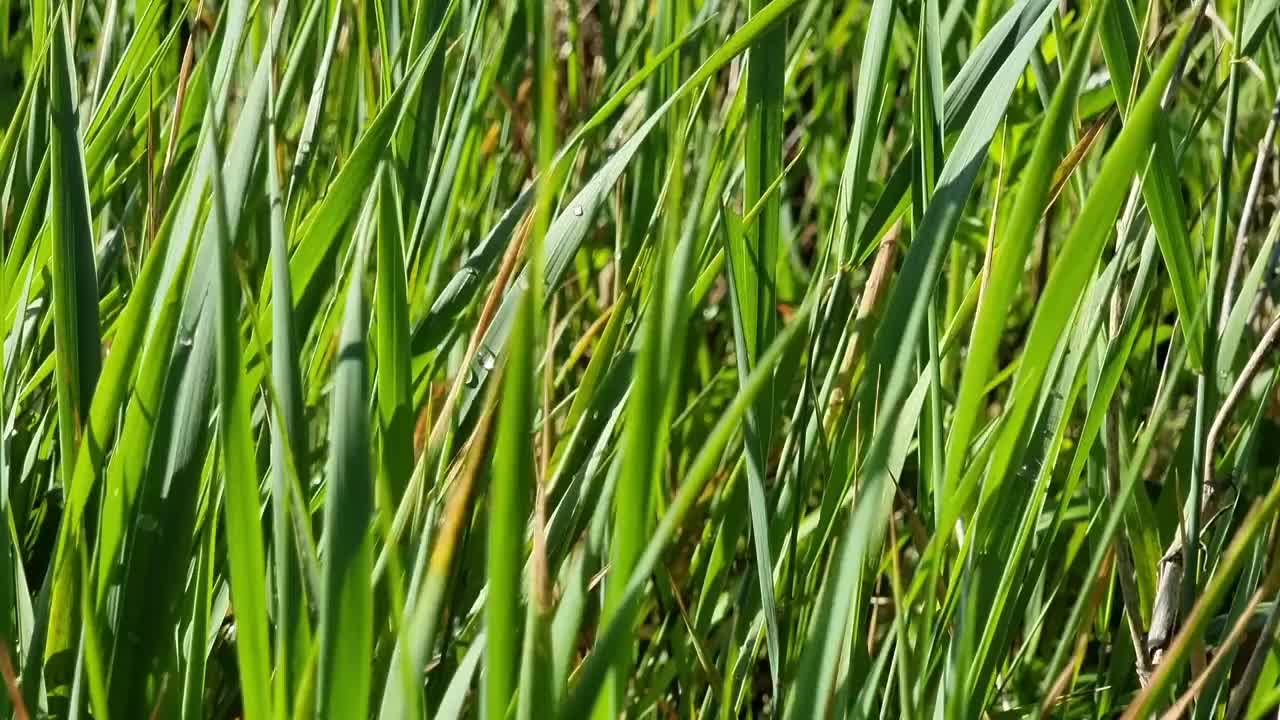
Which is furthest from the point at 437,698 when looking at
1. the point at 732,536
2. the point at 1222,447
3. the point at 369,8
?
the point at 1222,447

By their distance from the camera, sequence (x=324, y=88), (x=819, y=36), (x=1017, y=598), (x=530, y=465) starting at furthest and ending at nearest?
(x=819, y=36)
(x=324, y=88)
(x=1017, y=598)
(x=530, y=465)

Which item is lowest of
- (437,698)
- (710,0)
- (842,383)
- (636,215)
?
(437,698)

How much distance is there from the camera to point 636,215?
76cm

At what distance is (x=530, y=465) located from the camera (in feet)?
1.03

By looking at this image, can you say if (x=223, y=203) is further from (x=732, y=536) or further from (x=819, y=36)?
Answer: (x=819, y=36)

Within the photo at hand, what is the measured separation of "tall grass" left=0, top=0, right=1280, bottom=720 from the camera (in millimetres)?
363

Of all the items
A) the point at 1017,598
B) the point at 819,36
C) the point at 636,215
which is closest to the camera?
the point at 1017,598

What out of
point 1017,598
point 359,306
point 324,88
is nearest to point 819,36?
point 324,88

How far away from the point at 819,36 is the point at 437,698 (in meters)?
0.75

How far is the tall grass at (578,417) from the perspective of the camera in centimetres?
36

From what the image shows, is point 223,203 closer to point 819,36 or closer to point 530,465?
point 530,465

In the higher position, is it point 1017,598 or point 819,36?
point 819,36

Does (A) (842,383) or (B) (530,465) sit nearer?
(B) (530,465)

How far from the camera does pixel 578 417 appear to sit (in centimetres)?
56
